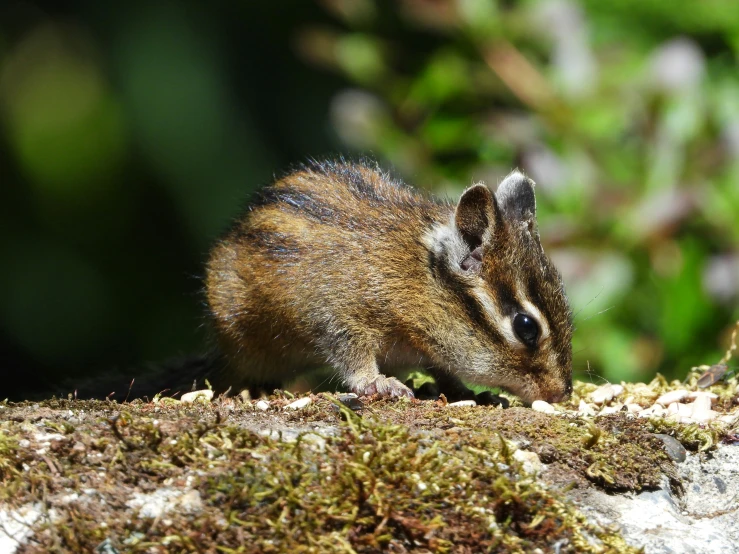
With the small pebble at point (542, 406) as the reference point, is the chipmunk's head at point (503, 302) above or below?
above

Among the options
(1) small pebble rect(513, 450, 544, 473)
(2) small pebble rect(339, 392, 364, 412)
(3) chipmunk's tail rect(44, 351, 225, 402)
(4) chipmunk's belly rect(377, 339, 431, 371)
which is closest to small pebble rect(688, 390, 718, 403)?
(4) chipmunk's belly rect(377, 339, 431, 371)

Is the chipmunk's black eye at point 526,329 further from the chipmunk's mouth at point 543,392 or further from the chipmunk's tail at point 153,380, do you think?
the chipmunk's tail at point 153,380

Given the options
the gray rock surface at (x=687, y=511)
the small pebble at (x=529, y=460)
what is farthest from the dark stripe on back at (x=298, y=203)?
the gray rock surface at (x=687, y=511)

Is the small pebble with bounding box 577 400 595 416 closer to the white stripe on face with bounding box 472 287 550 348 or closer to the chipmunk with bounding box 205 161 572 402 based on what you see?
the chipmunk with bounding box 205 161 572 402

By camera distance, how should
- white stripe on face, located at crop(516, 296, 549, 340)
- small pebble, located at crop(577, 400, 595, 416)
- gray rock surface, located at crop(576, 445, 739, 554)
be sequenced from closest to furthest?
gray rock surface, located at crop(576, 445, 739, 554)
small pebble, located at crop(577, 400, 595, 416)
white stripe on face, located at crop(516, 296, 549, 340)

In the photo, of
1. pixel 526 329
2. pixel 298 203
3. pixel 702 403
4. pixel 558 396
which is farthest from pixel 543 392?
pixel 298 203

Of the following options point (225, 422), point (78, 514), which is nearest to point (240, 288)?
point (225, 422)
